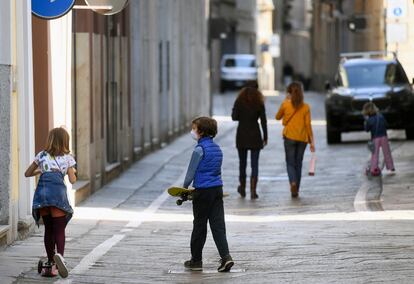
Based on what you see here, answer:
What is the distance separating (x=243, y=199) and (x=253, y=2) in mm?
67994

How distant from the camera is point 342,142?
31.9m

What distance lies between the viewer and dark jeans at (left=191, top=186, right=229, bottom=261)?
12930 mm

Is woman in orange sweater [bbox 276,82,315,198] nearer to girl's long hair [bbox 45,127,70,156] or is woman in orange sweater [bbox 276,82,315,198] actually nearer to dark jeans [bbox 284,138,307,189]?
dark jeans [bbox 284,138,307,189]

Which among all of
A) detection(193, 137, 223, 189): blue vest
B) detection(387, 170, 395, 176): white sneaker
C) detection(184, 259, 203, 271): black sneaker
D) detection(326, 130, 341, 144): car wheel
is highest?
detection(193, 137, 223, 189): blue vest

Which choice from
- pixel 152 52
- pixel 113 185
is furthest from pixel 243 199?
pixel 152 52

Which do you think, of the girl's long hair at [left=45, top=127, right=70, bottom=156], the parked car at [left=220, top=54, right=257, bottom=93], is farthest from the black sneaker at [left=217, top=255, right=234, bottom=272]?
the parked car at [left=220, top=54, right=257, bottom=93]

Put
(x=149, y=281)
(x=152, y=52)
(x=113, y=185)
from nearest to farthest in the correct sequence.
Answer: (x=149, y=281) < (x=113, y=185) < (x=152, y=52)

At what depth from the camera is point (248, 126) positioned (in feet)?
68.0

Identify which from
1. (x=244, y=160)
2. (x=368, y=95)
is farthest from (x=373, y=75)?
(x=244, y=160)

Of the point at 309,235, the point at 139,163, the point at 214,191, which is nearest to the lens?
the point at 214,191

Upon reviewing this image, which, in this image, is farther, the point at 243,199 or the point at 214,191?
the point at 243,199

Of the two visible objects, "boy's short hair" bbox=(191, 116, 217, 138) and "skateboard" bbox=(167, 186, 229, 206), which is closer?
"skateboard" bbox=(167, 186, 229, 206)

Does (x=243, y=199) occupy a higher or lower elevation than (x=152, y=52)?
lower

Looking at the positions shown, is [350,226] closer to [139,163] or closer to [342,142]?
[139,163]
